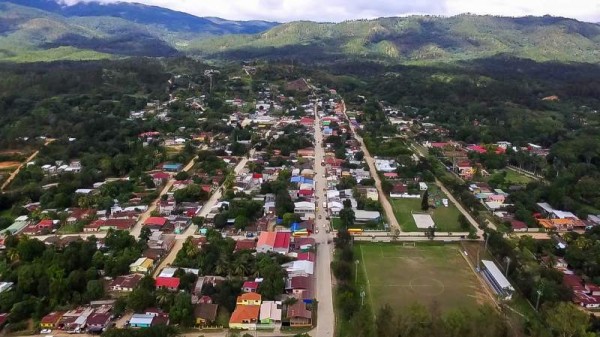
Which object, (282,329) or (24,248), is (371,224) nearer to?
(282,329)

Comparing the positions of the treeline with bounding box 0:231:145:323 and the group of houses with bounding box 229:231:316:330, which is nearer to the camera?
the group of houses with bounding box 229:231:316:330

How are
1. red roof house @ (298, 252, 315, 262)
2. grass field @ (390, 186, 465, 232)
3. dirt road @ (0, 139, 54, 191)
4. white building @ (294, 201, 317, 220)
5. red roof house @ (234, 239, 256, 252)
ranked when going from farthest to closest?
dirt road @ (0, 139, 54, 191), white building @ (294, 201, 317, 220), grass field @ (390, 186, 465, 232), red roof house @ (234, 239, 256, 252), red roof house @ (298, 252, 315, 262)

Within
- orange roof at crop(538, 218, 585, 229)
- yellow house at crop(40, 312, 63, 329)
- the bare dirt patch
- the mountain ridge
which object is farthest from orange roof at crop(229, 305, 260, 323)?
the mountain ridge

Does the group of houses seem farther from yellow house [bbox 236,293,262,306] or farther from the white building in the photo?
the white building

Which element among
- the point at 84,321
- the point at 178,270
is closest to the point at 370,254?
the point at 178,270

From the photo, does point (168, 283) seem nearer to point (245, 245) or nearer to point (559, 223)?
point (245, 245)

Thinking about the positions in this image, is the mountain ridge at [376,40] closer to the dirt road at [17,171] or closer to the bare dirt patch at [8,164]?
the dirt road at [17,171]

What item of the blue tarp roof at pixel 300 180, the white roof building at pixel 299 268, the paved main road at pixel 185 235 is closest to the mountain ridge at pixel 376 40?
the blue tarp roof at pixel 300 180
